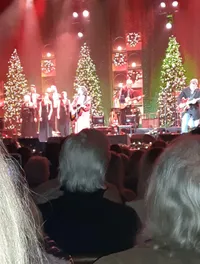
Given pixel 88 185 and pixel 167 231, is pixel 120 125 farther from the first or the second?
pixel 167 231

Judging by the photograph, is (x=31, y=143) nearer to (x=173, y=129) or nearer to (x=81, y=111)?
Result: (x=81, y=111)

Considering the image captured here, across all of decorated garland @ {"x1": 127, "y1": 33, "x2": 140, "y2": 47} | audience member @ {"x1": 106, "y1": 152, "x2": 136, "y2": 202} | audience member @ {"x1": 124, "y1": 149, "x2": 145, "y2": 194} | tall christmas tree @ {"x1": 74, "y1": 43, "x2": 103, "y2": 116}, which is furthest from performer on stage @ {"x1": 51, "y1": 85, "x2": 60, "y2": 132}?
audience member @ {"x1": 106, "y1": 152, "x2": 136, "y2": 202}

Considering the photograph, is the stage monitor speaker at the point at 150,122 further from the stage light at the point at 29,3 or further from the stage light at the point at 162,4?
the stage light at the point at 29,3

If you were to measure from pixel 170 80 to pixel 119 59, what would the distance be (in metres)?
1.86

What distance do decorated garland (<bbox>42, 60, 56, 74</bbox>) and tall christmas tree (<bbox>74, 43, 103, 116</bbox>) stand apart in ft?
3.06

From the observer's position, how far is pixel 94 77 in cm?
1598

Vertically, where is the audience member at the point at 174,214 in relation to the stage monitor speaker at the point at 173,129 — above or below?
below

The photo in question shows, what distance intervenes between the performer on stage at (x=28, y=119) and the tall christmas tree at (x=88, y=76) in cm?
220

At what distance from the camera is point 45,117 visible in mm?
14367

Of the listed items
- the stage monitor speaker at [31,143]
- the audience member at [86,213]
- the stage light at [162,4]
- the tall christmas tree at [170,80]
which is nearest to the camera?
the audience member at [86,213]

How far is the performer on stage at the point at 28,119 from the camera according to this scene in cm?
1425

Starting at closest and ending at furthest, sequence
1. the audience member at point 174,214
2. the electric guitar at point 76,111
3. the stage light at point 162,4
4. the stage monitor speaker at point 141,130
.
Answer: the audience member at point 174,214 < the stage monitor speaker at point 141,130 < the electric guitar at point 76,111 < the stage light at point 162,4

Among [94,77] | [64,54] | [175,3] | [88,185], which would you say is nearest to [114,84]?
[94,77]

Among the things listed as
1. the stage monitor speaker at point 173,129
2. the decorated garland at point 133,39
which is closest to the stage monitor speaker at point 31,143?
the stage monitor speaker at point 173,129
